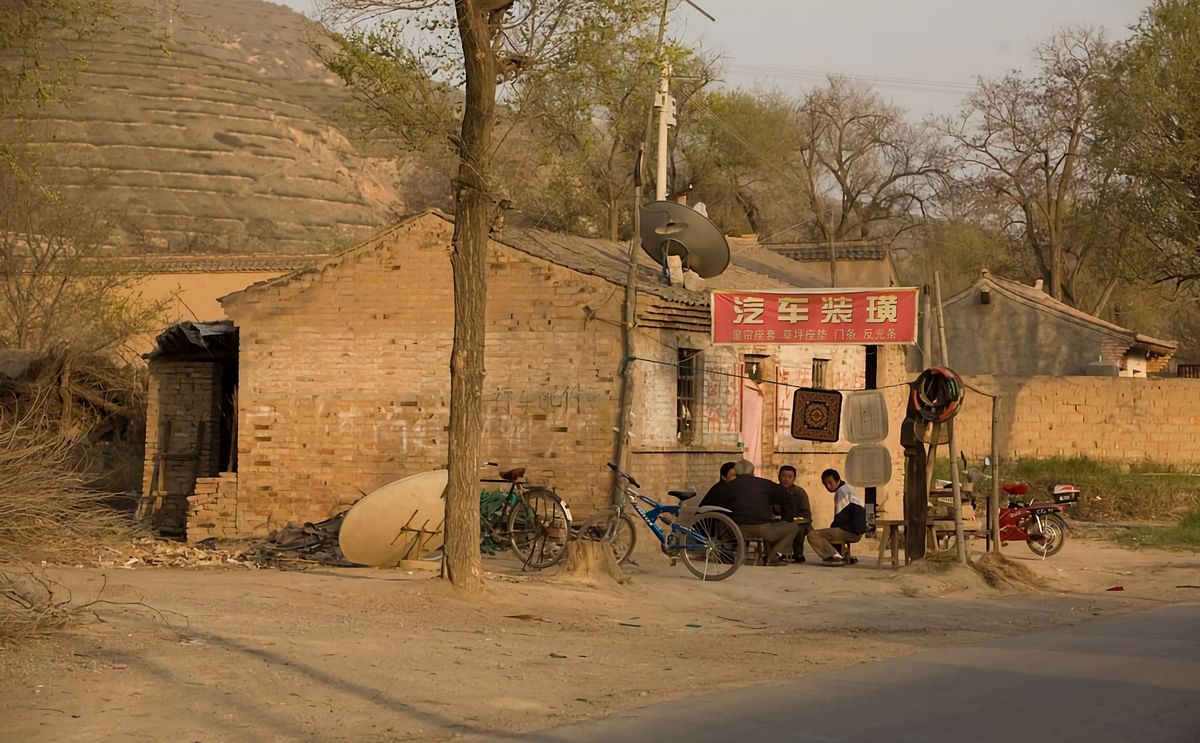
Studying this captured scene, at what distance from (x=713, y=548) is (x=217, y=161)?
66.4 metres

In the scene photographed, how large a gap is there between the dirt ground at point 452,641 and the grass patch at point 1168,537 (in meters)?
4.33

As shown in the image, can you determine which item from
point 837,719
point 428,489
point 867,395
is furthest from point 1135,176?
point 837,719

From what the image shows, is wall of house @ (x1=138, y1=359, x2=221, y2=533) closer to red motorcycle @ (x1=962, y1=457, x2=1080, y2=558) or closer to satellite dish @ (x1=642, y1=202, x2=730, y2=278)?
satellite dish @ (x1=642, y1=202, x2=730, y2=278)

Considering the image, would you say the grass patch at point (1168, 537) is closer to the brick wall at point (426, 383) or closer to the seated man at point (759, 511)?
the brick wall at point (426, 383)

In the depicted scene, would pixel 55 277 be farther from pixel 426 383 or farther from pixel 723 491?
pixel 723 491

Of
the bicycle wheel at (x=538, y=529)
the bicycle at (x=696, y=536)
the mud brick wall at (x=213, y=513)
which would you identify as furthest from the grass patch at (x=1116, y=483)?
the mud brick wall at (x=213, y=513)

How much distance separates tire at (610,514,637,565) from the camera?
17.7 metres

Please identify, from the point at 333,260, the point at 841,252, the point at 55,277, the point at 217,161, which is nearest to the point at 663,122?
the point at 333,260

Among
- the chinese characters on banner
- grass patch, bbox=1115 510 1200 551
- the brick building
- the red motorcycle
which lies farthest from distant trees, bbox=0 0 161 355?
grass patch, bbox=1115 510 1200 551

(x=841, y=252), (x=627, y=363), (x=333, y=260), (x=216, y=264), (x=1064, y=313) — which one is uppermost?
(x=216, y=264)

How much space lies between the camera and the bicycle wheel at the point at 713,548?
17.4 metres

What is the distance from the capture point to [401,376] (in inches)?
853

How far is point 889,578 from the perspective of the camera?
17672 mm

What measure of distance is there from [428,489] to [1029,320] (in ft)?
91.9
